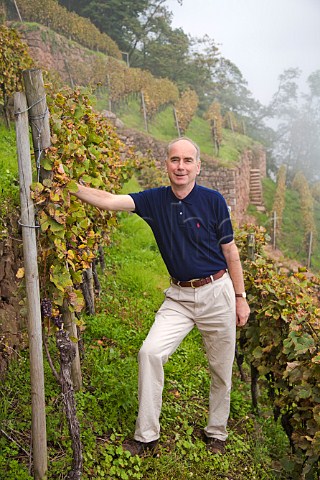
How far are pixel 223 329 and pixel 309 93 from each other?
4225 centimetres

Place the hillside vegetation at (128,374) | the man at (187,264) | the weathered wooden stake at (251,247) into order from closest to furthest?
the hillside vegetation at (128,374)
the man at (187,264)
the weathered wooden stake at (251,247)

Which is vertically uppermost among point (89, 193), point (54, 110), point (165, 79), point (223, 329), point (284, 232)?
point (165, 79)

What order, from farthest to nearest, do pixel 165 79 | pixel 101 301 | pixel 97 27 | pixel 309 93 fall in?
pixel 309 93 < pixel 165 79 < pixel 97 27 < pixel 101 301

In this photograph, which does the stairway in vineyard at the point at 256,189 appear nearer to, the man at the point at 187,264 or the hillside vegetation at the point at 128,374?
the hillside vegetation at the point at 128,374

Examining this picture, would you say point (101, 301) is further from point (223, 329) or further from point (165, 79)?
point (165, 79)

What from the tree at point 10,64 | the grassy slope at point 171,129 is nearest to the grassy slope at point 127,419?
the tree at point 10,64

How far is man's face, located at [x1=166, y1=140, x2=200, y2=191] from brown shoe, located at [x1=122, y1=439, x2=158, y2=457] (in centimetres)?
157

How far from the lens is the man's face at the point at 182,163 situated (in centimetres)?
283

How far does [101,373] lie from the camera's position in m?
3.51

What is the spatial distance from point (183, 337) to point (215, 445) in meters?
0.85

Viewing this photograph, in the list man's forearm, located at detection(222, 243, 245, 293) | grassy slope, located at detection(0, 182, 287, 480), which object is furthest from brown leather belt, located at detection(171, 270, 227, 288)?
grassy slope, located at detection(0, 182, 287, 480)

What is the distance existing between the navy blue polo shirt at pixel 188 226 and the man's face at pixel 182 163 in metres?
0.11

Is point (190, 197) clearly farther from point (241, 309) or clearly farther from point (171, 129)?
point (171, 129)

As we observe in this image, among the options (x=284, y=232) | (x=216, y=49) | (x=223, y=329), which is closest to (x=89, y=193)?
(x=223, y=329)
